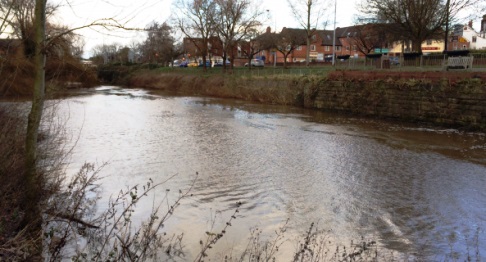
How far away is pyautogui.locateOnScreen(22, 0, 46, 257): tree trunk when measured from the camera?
4.74 meters

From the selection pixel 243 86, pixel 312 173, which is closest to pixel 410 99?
pixel 312 173

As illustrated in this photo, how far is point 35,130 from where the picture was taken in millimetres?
5270

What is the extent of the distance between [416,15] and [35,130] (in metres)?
30.8

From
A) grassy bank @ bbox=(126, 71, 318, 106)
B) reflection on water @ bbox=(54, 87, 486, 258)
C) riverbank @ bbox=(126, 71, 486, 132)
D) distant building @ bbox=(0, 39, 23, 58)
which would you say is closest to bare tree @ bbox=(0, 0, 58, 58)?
distant building @ bbox=(0, 39, 23, 58)

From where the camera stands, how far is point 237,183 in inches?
390

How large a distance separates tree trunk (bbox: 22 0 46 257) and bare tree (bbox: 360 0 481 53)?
97.9 feet

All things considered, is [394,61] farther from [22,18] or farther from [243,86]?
[22,18]

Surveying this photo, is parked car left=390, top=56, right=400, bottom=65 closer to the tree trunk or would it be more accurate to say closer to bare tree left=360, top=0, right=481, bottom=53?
bare tree left=360, top=0, right=481, bottom=53

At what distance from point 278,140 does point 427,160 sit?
529 centimetres

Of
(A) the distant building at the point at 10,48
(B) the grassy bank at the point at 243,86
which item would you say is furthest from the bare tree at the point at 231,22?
(A) the distant building at the point at 10,48

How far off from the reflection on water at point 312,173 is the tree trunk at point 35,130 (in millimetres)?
2142

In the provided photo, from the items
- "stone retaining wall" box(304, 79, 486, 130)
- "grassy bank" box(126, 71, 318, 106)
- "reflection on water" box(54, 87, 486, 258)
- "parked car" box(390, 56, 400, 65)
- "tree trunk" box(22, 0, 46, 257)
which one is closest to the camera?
"tree trunk" box(22, 0, 46, 257)

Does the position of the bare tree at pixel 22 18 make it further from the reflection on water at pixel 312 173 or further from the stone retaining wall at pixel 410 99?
the stone retaining wall at pixel 410 99

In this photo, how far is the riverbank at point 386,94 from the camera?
63.2 ft
